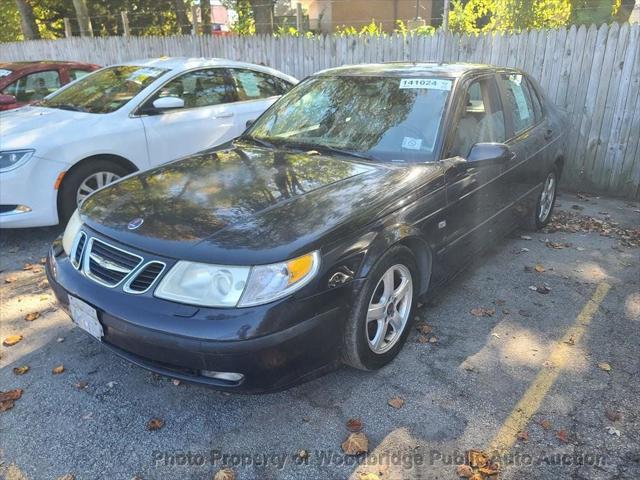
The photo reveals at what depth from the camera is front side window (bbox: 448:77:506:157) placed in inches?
140

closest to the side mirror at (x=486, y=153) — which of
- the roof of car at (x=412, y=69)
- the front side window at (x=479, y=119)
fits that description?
the front side window at (x=479, y=119)

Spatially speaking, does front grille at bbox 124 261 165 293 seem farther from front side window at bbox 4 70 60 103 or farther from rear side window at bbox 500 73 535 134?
front side window at bbox 4 70 60 103

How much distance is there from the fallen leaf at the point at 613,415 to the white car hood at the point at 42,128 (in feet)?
15.5

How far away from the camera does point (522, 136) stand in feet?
14.5

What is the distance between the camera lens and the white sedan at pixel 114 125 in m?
4.68

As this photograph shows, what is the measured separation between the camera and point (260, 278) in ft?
7.72

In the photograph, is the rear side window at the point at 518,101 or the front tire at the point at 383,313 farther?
the rear side window at the point at 518,101

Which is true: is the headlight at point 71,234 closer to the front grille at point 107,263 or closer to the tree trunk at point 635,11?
the front grille at point 107,263

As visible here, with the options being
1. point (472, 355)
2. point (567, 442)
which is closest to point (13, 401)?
point (472, 355)

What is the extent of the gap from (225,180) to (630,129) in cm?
556

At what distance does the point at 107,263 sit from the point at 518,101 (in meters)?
3.64

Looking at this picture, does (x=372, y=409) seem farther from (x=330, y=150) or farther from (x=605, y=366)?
(x=330, y=150)

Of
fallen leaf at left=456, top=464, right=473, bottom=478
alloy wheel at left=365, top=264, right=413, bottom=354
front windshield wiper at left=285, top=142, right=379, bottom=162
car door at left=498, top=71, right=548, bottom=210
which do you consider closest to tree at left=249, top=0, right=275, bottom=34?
car door at left=498, top=71, right=548, bottom=210

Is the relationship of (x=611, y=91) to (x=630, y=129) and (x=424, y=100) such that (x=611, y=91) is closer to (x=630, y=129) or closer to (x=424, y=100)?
(x=630, y=129)
